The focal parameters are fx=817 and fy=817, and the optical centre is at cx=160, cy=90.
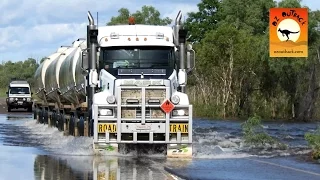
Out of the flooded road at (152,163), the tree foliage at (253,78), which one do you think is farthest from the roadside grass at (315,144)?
the tree foliage at (253,78)

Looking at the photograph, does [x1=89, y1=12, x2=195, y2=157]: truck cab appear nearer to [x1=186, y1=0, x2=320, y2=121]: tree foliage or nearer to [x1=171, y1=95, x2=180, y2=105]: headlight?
[x1=171, y1=95, x2=180, y2=105]: headlight

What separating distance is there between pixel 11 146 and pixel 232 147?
7.49 metres

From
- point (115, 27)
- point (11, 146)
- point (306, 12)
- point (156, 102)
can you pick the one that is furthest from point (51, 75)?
point (306, 12)

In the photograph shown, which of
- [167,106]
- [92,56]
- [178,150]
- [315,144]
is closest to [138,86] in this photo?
[167,106]

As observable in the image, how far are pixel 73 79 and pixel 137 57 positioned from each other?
771 cm

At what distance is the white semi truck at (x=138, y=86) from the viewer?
22.3 metres

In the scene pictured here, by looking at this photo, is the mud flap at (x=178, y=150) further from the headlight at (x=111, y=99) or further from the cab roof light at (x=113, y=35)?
the cab roof light at (x=113, y=35)

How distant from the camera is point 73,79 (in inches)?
1216

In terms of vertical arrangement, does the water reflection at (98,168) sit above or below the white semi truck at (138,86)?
below

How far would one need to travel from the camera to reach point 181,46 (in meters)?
23.9

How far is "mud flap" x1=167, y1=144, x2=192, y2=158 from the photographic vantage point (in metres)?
22.5

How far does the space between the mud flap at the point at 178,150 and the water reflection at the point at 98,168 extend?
2.13 ft

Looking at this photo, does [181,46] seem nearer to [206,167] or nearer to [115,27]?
[115,27]

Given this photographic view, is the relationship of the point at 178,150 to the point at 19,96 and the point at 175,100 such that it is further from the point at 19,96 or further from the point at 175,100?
the point at 19,96
